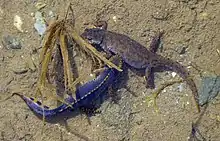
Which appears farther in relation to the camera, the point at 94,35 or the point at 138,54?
the point at 138,54

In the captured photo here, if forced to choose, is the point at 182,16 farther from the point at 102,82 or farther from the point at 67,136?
the point at 67,136

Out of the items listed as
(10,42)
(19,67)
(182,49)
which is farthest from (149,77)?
(10,42)

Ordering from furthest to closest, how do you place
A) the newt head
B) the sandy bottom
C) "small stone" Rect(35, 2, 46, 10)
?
"small stone" Rect(35, 2, 46, 10) → the sandy bottom → the newt head

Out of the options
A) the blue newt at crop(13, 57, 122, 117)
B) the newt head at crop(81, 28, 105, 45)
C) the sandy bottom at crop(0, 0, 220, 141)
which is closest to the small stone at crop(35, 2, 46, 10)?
the sandy bottom at crop(0, 0, 220, 141)

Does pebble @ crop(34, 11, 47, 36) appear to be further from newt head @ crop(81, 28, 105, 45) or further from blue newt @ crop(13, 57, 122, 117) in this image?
blue newt @ crop(13, 57, 122, 117)

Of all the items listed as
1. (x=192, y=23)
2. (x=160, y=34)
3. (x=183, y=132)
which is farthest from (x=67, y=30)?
(x=183, y=132)

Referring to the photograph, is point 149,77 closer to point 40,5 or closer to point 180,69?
point 180,69
